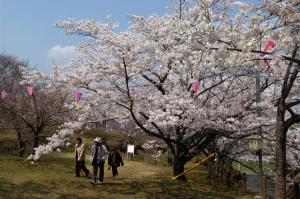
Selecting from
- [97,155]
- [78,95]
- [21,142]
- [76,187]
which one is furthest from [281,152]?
[21,142]

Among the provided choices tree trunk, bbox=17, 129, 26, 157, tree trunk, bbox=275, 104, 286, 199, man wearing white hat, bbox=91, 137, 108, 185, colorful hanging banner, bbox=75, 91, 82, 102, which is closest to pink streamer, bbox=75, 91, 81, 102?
colorful hanging banner, bbox=75, 91, 82, 102

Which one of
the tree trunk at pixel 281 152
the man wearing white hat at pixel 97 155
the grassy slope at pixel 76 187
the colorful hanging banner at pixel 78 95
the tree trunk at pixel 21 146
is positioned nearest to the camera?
the tree trunk at pixel 281 152

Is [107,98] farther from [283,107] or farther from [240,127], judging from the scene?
[283,107]

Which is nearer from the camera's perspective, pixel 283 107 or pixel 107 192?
pixel 283 107

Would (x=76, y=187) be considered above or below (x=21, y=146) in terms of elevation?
below

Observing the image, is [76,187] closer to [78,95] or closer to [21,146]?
[78,95]

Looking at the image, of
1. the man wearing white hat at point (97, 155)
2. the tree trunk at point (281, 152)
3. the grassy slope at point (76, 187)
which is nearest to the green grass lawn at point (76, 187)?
the grassy slope at point (76, 187)

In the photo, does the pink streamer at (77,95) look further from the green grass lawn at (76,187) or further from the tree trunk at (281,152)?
the tree trunk at (281,152)

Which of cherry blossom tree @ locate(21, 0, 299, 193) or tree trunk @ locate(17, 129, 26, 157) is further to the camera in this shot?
tree trunk @ locate(17, 129, 26, 157)

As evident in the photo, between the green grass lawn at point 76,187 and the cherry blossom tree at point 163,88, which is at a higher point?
Answer: the cherry blossom tree at point 163,88

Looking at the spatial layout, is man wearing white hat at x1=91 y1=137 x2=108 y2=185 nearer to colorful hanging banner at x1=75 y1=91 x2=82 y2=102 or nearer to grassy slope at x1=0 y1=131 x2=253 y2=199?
grassy slope at x1=0 y1=131 x2=253 y2=199

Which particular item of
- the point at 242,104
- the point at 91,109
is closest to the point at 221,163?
the point at 242,104

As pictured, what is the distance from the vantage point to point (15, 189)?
12.8 m

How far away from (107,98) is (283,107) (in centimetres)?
735
